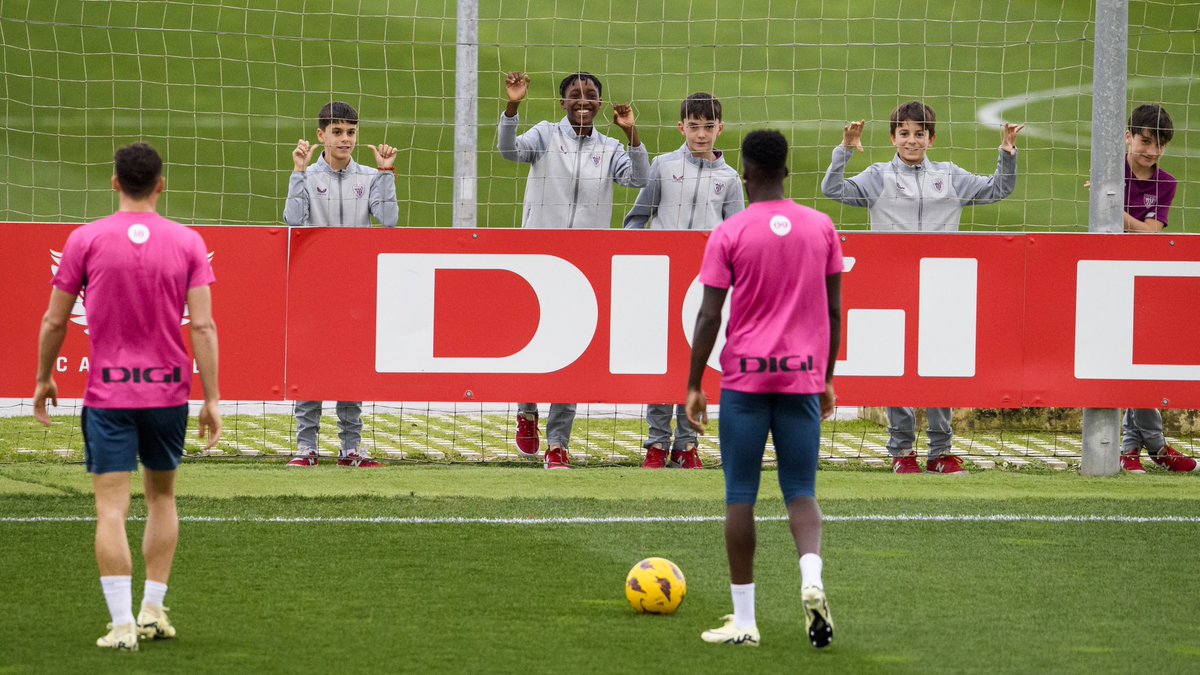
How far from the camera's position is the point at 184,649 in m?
5.27

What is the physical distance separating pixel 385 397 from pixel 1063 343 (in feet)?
13.8

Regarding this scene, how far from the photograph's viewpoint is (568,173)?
10281 mm

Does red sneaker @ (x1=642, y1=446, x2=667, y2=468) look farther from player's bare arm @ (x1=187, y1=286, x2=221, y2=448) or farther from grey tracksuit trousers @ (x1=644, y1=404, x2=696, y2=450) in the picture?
player's bare arm @ (x1=187, y1=286, x2=221, y2=448)

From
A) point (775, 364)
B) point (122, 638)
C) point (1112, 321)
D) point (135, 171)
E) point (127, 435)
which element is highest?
point (135, 171)

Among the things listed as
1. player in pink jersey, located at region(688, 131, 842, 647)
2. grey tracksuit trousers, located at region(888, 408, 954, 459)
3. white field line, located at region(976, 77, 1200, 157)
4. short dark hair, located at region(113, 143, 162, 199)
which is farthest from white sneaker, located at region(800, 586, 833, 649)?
white field line, located at region(976, 77, 1200, 157)

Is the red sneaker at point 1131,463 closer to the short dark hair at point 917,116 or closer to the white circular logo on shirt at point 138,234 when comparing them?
the short dark hair at point 917,116

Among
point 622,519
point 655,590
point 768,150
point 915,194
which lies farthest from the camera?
point 915,194

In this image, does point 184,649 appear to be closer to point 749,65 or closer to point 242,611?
point 242,611

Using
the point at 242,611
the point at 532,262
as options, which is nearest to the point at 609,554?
the point at 242,611

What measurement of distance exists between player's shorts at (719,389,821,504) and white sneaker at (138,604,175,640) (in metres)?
1.95

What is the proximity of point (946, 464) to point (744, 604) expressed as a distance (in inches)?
191

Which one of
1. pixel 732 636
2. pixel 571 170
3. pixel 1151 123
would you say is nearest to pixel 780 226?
pixel 732 636

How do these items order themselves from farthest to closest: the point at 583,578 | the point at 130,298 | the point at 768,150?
the point at 583,578, the point at 768,150, the point at 130,298

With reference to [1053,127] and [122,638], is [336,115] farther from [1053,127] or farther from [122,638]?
[1053,127]
